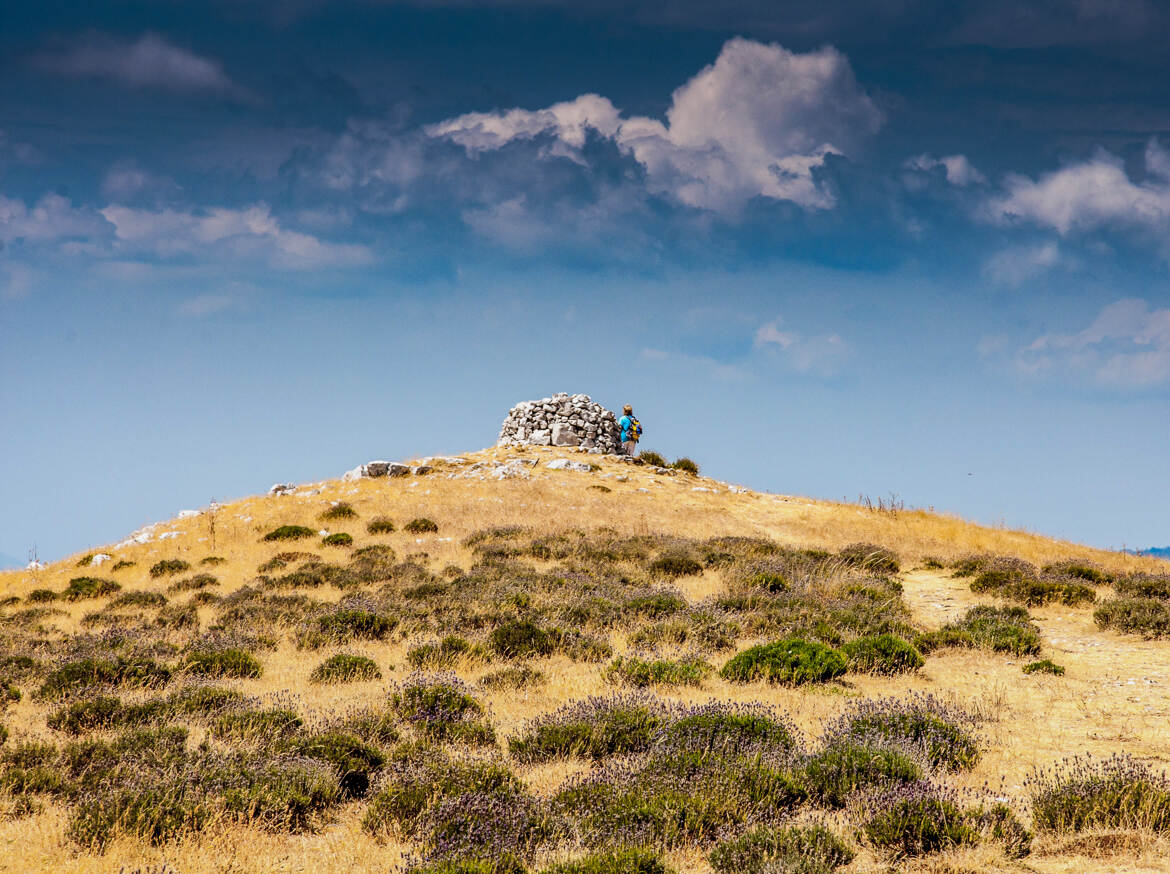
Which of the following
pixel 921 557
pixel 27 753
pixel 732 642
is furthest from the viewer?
pixel 921 557

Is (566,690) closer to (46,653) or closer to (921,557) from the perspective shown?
(46,653)

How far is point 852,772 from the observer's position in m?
6.86

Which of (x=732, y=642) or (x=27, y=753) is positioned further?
(x=732, y=642)

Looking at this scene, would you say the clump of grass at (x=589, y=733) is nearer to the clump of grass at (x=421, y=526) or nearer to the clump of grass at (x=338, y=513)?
the clump of grass at (x=421, y=526)

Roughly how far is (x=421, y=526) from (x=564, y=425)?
18427 millimetres

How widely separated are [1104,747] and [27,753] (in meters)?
11.7

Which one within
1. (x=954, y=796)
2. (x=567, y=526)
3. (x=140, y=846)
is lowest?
(x=140, y=846)

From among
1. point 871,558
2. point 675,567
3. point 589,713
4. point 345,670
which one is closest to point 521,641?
point 345,670

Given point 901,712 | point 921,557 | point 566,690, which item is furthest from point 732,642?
point 921,557

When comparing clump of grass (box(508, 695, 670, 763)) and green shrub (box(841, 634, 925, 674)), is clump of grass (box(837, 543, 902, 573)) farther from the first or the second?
clump of grass (box(508, 695, 670, 763))

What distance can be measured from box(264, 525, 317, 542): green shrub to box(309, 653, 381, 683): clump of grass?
1487 cm

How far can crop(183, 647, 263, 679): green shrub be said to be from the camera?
12.0 m

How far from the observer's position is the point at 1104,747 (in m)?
8.16

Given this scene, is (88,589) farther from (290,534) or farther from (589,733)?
(589,733)
